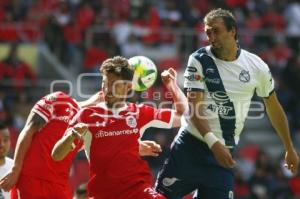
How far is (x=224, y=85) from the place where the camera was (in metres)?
6.88

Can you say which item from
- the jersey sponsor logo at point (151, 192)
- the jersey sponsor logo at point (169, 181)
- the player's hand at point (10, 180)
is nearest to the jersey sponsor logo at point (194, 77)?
the jersey sponsor logo at point (169, 181)

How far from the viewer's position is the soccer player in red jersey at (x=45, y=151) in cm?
696

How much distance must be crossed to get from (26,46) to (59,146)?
11.2 meters

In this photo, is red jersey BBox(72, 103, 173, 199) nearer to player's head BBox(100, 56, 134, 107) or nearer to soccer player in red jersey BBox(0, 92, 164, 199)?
player's head BBox(100, 56, 134, 107)

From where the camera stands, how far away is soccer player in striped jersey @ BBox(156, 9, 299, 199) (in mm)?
6789

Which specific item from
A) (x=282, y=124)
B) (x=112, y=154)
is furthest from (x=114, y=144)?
(x=282, y=124)

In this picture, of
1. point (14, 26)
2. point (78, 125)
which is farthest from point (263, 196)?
point (78, 125)

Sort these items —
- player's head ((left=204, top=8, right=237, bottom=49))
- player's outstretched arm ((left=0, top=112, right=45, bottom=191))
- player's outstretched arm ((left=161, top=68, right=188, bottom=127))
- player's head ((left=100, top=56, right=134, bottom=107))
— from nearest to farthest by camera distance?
player's head ((left=100, top=56, right=134, bottom=107)) → player's head ((left=204, top=8, right=237, bottom=49)) → player's outstretched arm ((left=0, top=112, right=45, bottom=191)) → player's outstretched arm ((left=161, top=68, right=188, bottom=127))

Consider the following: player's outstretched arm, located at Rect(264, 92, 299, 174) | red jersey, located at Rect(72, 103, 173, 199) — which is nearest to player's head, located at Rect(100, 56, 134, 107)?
red jersey, located at Rect(72, 103, 173, 199)

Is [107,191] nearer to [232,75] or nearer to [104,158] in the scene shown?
[104,158]

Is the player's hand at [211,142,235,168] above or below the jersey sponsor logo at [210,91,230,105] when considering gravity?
below

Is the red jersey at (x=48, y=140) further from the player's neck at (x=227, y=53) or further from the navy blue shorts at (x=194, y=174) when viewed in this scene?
the player's neck at (x=227, y=53)

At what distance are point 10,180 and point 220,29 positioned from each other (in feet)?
7.22

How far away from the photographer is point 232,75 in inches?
271
